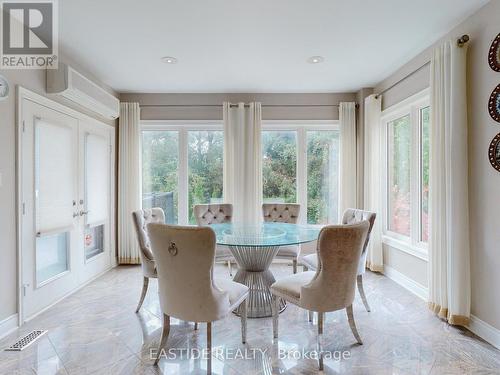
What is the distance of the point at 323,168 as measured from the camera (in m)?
4.57

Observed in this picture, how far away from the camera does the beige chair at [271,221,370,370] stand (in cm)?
192

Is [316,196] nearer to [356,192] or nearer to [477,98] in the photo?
[356,192]

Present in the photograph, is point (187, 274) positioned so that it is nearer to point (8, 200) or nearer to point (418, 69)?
point (8, 200)

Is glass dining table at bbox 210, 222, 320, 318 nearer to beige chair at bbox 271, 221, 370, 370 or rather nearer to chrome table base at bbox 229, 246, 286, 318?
chrome table base at bbox 229, 246, 286, 318

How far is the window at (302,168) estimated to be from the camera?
4543 millimetres

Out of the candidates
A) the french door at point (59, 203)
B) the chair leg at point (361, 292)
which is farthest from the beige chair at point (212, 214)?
the chair leg at point (361, 292)

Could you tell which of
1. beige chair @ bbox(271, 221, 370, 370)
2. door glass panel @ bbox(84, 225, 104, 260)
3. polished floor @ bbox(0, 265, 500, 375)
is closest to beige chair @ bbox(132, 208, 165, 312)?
polished floor @ bbox(0, 265, 500, 375)

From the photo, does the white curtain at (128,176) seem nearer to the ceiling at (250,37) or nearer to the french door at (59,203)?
the french door at (59,203)

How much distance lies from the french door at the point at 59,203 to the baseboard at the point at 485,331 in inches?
156

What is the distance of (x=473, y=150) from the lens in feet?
7.95

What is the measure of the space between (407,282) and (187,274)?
284 centimetres

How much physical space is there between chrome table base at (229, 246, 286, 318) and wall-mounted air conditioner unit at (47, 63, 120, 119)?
239 centimetres

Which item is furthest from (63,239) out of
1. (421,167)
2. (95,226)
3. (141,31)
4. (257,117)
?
(421,167)

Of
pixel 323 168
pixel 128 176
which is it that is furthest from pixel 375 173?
pixel 128 176
